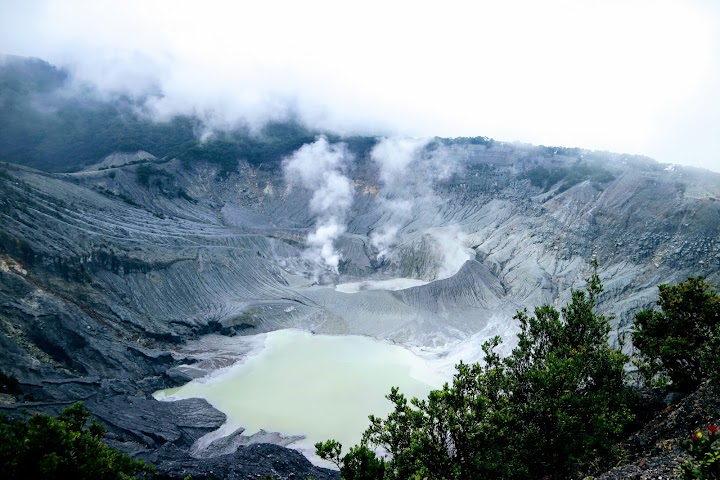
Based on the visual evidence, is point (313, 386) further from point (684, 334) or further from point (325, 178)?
point (325, 178)

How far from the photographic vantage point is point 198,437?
32.2 m

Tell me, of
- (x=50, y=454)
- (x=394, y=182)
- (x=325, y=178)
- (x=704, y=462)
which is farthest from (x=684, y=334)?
(x=325, y=178)

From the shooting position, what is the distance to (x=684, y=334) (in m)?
19.0

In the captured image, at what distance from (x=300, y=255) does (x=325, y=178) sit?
3033 centimetres

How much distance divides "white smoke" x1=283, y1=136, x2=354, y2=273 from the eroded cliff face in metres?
2.88

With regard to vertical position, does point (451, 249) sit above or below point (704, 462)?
below

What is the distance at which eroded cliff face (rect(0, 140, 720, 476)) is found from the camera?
39.7 metres

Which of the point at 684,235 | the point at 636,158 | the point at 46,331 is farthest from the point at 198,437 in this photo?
the point at 636,158

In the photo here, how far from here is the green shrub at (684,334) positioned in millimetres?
18125

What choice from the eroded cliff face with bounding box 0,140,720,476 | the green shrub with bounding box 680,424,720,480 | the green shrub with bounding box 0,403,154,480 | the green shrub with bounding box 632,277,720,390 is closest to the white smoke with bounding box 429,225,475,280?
the eroded cliff face with bounding box 0,140,720,476

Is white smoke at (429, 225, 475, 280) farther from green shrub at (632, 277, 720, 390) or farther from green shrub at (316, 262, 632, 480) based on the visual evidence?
green shrub at (316, 262, 632, 480)

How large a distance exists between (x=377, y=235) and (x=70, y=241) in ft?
171

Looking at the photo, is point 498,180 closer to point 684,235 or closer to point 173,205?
point 684,235

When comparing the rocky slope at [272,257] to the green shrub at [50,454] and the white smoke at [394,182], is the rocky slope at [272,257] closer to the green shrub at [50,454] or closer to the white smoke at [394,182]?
the white smoke at [394,182]
